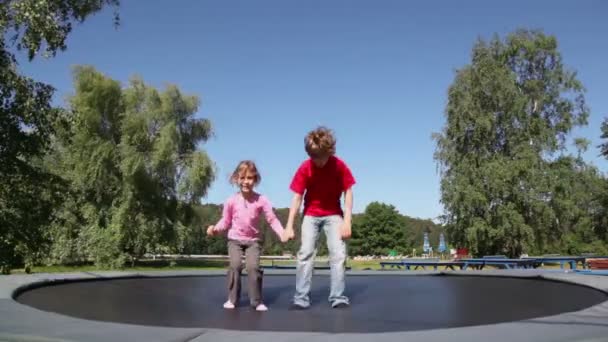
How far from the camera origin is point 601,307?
6.64 ft

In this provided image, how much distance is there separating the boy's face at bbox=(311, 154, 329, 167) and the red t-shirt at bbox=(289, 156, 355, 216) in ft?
0.08

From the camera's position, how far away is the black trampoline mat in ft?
6.61

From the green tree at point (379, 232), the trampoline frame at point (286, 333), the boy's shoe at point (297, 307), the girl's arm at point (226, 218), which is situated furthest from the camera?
the green tree at point (379, 232)

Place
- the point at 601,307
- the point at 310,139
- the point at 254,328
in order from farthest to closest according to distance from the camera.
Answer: the point at 310,139, the point at 601,307, the point at 254,328

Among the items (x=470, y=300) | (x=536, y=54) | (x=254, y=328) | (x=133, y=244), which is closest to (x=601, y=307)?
(x=470, y=300)

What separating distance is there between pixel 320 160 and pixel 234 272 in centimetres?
71

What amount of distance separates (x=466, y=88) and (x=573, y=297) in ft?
49.5

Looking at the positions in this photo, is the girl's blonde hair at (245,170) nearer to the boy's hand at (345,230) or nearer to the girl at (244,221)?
the girl at (244,221)

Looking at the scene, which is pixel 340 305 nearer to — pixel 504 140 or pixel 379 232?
pixel 504 140

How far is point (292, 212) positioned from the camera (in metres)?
2.62

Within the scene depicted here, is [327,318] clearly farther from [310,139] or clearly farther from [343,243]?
[310,139]

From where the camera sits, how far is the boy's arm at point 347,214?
260 centimetres

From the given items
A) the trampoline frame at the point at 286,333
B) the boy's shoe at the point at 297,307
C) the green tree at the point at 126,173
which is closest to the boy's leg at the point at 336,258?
the boy's shoe at the point at 297,307

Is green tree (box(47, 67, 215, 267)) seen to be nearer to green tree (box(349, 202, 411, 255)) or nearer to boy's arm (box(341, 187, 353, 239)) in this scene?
boy's arm (box(341, 187, 353, 239))
